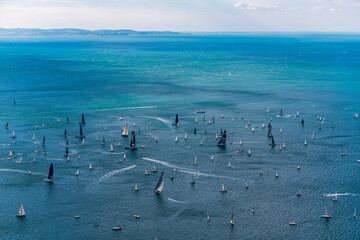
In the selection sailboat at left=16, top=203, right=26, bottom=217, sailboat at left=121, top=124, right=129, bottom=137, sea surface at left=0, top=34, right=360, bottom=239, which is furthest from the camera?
sailboat at left=121, top=124, right=129, bottom=137

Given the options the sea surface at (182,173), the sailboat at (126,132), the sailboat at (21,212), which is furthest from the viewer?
the sailboat at (126,132)

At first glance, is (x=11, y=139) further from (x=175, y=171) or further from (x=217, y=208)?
(x=217, y=208)

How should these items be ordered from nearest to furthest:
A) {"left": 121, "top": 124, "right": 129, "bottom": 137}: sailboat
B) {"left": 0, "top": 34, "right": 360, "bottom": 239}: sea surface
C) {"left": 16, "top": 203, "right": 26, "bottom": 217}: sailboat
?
{"left": 0, "top": 34, "right": 360, "bottom": 239}: sea surface
{"left": 16, "top": 203, "right": 26, "bottom": 217}: sailboat
{"left": 121, "top": 124, "right": 129, "bottom": 137}: sailboat

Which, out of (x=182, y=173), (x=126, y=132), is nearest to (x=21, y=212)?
(x=182, y=173)

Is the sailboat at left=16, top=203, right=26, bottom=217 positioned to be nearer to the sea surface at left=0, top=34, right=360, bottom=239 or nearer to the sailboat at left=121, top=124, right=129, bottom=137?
the sea surface at left=0, top=34, right=360, bottom=239

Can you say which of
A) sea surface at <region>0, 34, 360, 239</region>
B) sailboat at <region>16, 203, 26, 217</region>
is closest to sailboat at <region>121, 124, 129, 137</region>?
sea surface at <region>0, 34, 360, 239</region>

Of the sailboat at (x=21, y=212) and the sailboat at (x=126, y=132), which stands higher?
the sailboat at (x=126, y=132)

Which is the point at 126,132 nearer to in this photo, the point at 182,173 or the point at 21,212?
the point at 182,173

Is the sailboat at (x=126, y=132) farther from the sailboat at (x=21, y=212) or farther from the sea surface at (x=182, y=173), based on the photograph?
the sailboat at (x=21, y=212)

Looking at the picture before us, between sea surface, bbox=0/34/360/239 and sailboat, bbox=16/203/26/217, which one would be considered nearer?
sea surface, bbox=0/34/360/239

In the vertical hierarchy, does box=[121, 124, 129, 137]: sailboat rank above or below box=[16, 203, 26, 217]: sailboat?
above

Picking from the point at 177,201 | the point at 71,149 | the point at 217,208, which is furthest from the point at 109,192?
the point at 71,149

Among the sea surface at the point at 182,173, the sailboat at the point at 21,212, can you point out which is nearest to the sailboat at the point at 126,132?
the sea surface at the point at 182,173
